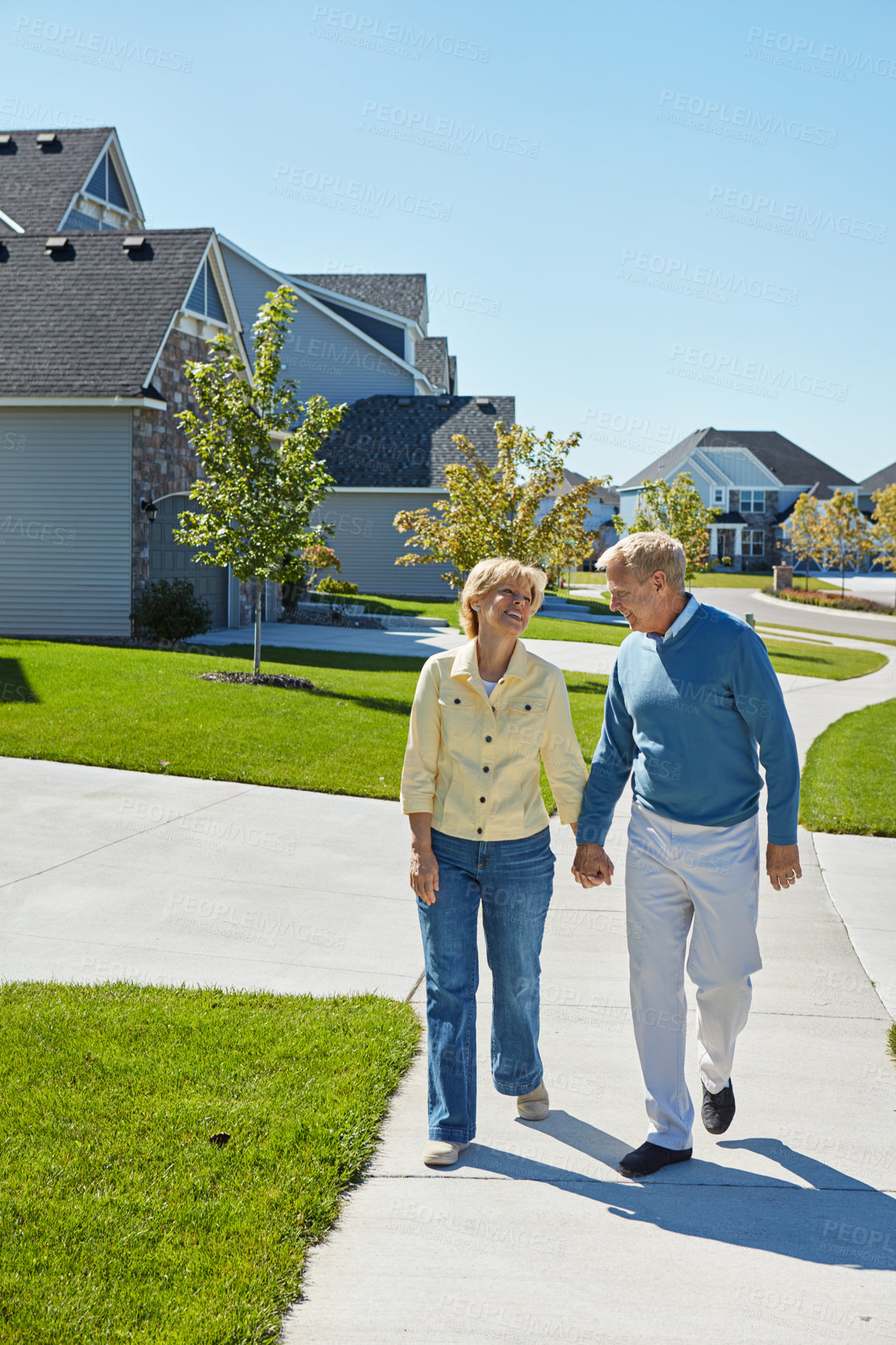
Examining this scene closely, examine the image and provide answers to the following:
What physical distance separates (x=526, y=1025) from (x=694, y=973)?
62 cm

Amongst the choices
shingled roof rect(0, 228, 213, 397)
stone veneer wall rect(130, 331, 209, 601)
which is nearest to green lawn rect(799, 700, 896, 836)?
stone veneer wall rect(130, 331, 209, 601)

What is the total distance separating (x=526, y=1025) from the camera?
407cm

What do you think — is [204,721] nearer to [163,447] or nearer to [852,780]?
[852,780]

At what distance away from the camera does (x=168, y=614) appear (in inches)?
765

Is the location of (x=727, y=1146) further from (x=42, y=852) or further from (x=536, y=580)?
(x=42, y=852)

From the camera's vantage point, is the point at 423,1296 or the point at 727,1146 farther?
the point at 727,1146

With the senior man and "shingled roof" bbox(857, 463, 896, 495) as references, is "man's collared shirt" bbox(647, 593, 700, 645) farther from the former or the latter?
"shingled roof" bbox(857, 463, 896, 495)

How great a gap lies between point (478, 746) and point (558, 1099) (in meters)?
1.50

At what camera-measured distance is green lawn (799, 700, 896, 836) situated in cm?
917

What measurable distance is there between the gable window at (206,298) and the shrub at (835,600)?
31.0 meters

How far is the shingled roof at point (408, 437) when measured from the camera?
117 feet

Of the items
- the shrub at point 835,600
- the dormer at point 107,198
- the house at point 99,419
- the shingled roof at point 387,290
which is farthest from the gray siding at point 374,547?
the shrub at point 835,600

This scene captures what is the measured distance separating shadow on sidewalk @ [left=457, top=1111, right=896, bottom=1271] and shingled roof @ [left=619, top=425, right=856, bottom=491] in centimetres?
7257

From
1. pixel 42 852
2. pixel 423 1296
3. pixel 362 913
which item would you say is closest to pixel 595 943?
pixel 362 913
